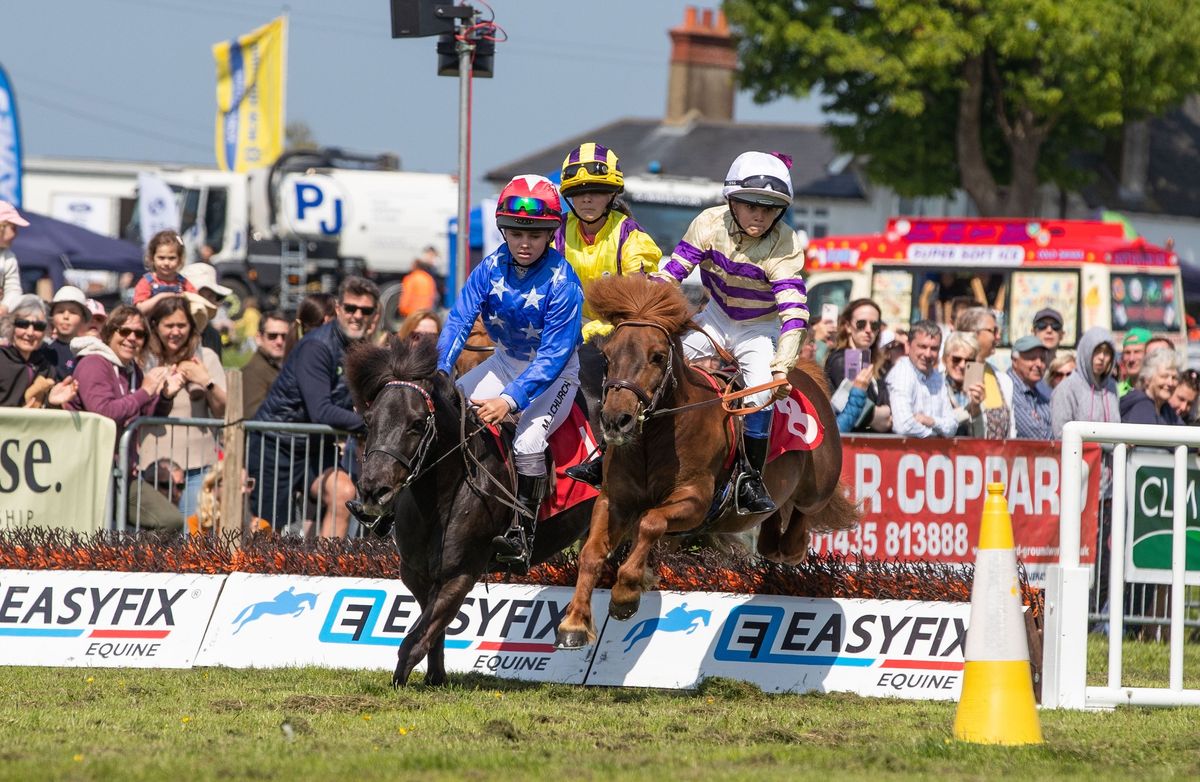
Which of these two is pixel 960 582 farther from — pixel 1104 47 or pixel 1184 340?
pixel 1104 47

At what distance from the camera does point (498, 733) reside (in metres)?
7.43

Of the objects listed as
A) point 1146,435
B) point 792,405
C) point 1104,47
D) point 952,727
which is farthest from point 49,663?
point 1104,47

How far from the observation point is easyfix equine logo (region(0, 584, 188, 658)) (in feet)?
32.7

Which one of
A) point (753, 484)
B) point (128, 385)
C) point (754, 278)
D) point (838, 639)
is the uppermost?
point (754, 278)

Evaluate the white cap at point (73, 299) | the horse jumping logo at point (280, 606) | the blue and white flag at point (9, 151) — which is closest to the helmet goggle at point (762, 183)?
the horse jumping logo at point (280, 606)

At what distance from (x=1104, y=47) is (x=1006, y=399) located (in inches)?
866

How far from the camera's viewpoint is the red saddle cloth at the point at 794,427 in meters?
9.45

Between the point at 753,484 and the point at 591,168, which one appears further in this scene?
the point at 591,168

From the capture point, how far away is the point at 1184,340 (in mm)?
22234

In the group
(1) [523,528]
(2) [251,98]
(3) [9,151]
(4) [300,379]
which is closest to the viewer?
(1) [523,528]

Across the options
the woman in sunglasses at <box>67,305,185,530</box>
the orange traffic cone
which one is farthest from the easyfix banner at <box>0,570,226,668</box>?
the orange traffic cone

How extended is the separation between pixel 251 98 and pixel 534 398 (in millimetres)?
33645

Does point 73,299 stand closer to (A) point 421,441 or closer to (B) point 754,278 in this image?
(A) point 421,441

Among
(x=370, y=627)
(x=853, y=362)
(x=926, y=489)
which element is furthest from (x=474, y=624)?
(x=853, y=362)
